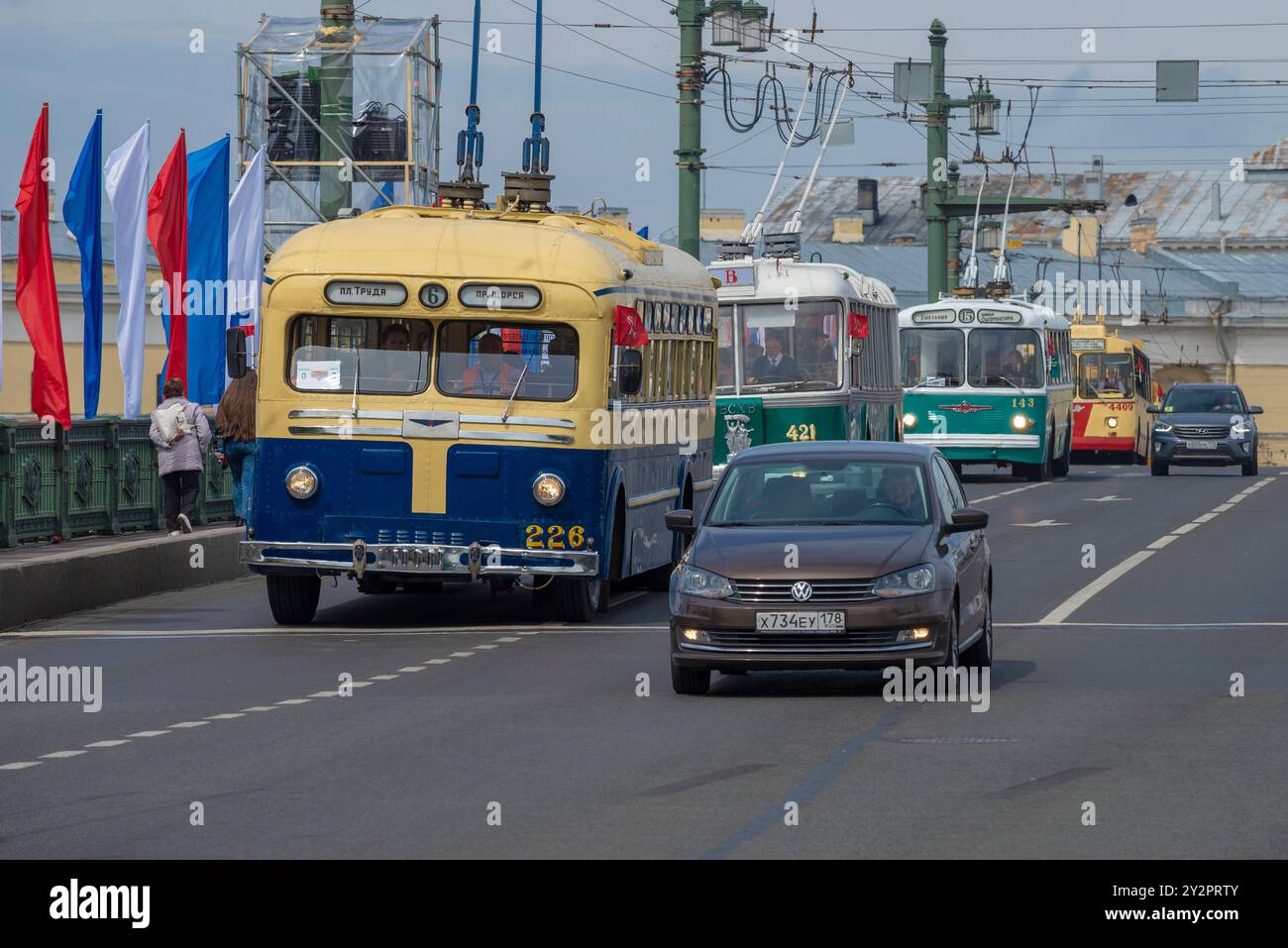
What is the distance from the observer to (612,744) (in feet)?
41.1

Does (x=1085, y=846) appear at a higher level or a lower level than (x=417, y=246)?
lower

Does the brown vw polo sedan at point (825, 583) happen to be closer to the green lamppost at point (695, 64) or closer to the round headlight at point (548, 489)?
the round headlight at point (548, 489)

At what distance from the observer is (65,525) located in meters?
26.0

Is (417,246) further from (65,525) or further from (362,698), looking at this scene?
(65,525)

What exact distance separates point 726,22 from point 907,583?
1950 centimetres

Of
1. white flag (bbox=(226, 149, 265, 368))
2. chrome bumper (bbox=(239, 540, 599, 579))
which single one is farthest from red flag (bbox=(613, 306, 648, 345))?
white flag (bbox=(226, 149, 265, 368))

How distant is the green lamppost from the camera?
30781mm

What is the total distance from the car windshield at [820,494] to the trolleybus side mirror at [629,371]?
12.9 ft

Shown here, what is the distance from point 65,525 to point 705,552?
42.2ft

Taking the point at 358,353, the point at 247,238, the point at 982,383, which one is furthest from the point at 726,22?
the point at 982,383

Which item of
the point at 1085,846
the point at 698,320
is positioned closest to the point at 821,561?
the point at 1085,846

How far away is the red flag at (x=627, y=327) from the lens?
→ 1978cm

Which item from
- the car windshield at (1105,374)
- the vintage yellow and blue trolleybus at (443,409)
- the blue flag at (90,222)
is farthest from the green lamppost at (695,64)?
the car windshield at (1105,374)

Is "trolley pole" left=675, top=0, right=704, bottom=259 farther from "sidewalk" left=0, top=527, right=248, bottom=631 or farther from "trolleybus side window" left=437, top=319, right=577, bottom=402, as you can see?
"trolleybus side window" left=437, top=319, right=577, bottom=402
